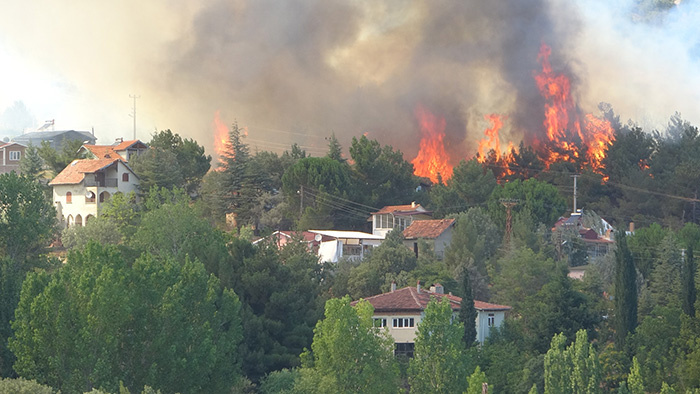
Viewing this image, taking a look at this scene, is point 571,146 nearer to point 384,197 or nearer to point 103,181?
point 384,197

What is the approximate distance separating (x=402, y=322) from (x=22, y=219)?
857 inches

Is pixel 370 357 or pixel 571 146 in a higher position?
pixel 571 146

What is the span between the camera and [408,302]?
6366 centimetres

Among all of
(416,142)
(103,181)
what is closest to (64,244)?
(103,181)

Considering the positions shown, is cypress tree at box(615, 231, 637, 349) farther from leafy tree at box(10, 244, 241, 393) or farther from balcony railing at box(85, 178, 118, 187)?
balcony railing at box(85, 178, 118, 187)

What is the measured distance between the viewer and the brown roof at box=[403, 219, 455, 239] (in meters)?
84.8

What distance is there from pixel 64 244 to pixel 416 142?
40827mm

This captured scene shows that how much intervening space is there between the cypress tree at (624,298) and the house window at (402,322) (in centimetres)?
1091

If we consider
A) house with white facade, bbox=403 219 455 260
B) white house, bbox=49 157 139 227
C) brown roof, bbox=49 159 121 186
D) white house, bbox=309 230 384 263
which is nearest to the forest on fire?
white house, bbox=49 157 139 227

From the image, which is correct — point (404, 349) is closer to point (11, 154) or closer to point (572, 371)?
point (572, 371)

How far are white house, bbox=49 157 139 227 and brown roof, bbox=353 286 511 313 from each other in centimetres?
3431

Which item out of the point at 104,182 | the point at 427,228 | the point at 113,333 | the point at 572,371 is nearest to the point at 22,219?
the point at 113,333

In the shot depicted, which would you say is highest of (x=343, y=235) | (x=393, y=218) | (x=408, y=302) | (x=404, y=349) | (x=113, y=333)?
(x=393, y=218)

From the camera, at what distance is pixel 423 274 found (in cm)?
7300
